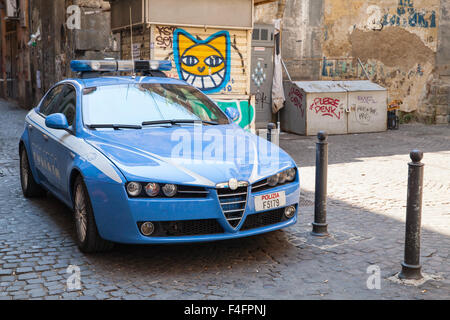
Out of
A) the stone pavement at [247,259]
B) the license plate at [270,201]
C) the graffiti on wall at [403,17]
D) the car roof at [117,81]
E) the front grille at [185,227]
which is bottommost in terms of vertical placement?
the stone pavement at [247,259]

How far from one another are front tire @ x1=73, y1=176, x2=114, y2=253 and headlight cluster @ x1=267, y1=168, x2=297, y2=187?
1.44m

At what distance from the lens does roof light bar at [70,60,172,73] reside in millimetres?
6879

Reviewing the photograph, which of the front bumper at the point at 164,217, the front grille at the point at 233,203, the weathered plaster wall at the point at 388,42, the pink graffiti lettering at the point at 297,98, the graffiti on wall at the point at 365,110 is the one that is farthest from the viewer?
the weathered plaster wall at the point at 388,42

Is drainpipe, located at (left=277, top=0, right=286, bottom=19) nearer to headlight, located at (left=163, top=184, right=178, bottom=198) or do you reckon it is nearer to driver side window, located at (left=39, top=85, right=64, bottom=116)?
driver side window, located at (left=39, top=85, right=64, bottom=116)

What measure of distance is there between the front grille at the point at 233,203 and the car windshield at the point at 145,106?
133cm

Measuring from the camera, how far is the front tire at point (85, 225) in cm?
476

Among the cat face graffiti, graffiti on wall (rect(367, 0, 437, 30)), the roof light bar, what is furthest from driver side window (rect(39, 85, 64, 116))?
graffiti on wall (rect(367, 0, 437, 30))

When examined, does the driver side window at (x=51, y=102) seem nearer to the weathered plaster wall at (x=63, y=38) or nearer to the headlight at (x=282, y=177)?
the headlight at (x=282, y=177)

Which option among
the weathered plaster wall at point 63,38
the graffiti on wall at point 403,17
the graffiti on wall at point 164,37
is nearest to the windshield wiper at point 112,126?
the graffiti on wall at point 164,37

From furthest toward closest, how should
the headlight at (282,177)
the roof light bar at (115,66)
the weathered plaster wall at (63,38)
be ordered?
the weathered plaster wall at (63,38) < the roof light bar at (115,66) < the headlight at (282,177)

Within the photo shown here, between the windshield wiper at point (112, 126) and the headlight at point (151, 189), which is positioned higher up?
the windshield wiper at point (112, 126)

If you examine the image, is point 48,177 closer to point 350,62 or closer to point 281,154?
point 281,154

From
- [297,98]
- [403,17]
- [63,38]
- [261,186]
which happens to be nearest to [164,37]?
[297,98]
